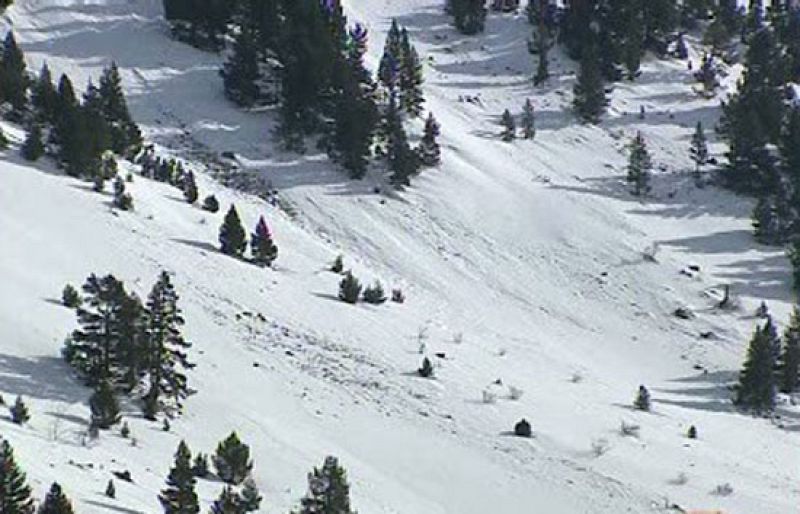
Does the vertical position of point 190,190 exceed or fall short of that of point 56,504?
it falls short

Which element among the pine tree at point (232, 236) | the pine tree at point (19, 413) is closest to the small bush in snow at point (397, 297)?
the pine tree at point (232, 236)

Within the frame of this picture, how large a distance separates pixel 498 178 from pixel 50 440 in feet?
128

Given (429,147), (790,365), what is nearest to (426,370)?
(790,365)

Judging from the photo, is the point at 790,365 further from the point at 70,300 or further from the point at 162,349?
the point at 70,300

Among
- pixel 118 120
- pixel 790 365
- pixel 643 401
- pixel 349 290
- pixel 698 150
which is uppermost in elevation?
pixel 118 120

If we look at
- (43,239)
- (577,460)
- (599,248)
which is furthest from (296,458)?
(599,248)

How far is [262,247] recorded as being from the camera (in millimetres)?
46156

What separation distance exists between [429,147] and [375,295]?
16845mm

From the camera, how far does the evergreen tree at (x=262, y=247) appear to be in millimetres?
46062

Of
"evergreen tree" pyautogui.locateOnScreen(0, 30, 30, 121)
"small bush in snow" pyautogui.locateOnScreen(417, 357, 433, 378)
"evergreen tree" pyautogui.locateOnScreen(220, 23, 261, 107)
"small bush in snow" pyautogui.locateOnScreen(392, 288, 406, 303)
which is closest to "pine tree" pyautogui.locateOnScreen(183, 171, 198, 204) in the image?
"evergreen tree" pyautogui.locateOnScreen(0, 30, 30, 121)

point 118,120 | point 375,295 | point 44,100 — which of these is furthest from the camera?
point 118,120

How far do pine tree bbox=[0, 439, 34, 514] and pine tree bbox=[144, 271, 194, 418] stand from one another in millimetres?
10131

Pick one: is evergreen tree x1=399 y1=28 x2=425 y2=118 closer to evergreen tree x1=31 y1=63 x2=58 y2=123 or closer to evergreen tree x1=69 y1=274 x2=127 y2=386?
evergreen tree x1=31 y1=63 x2=58 y2=123

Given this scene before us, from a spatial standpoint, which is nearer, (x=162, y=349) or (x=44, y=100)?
(x=162, y=349)
